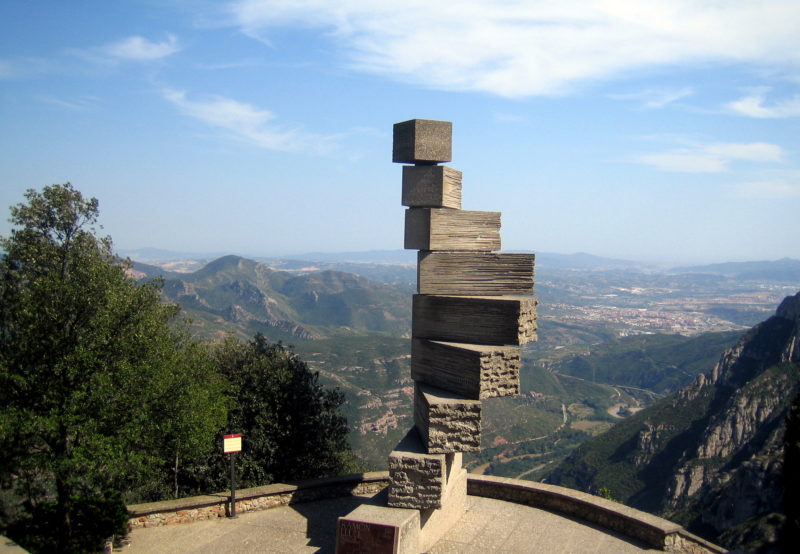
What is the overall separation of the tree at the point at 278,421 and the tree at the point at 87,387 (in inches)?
101

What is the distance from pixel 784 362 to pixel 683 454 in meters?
18.8

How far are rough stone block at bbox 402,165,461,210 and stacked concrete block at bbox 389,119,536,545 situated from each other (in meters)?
0.02

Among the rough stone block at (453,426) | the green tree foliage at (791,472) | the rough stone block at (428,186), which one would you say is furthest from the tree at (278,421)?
the green tree foliage at (791,472)

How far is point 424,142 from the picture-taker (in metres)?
11.2

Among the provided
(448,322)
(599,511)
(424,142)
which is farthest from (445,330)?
(599,511)

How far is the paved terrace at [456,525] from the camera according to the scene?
34.6 ft

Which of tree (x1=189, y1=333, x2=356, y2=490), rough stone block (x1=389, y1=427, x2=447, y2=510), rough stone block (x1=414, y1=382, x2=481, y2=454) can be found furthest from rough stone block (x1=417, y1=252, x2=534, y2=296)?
tree (x1=189, y1=333, x2=356, y2=490)

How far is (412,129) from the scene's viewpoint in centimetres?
1115

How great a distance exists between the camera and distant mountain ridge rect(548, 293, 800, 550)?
5478cm

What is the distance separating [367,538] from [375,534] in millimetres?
131

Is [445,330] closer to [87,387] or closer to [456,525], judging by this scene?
[456,525]

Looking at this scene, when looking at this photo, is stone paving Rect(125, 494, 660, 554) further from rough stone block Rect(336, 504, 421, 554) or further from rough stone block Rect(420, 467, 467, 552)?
rough stone block Rect(336, 504, 421, 554)

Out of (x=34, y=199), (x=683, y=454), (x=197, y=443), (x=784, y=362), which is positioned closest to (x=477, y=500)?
(x=197, y=443)

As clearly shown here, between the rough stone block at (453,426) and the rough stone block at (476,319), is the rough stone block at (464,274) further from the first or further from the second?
the rough stone block at (453,426)
